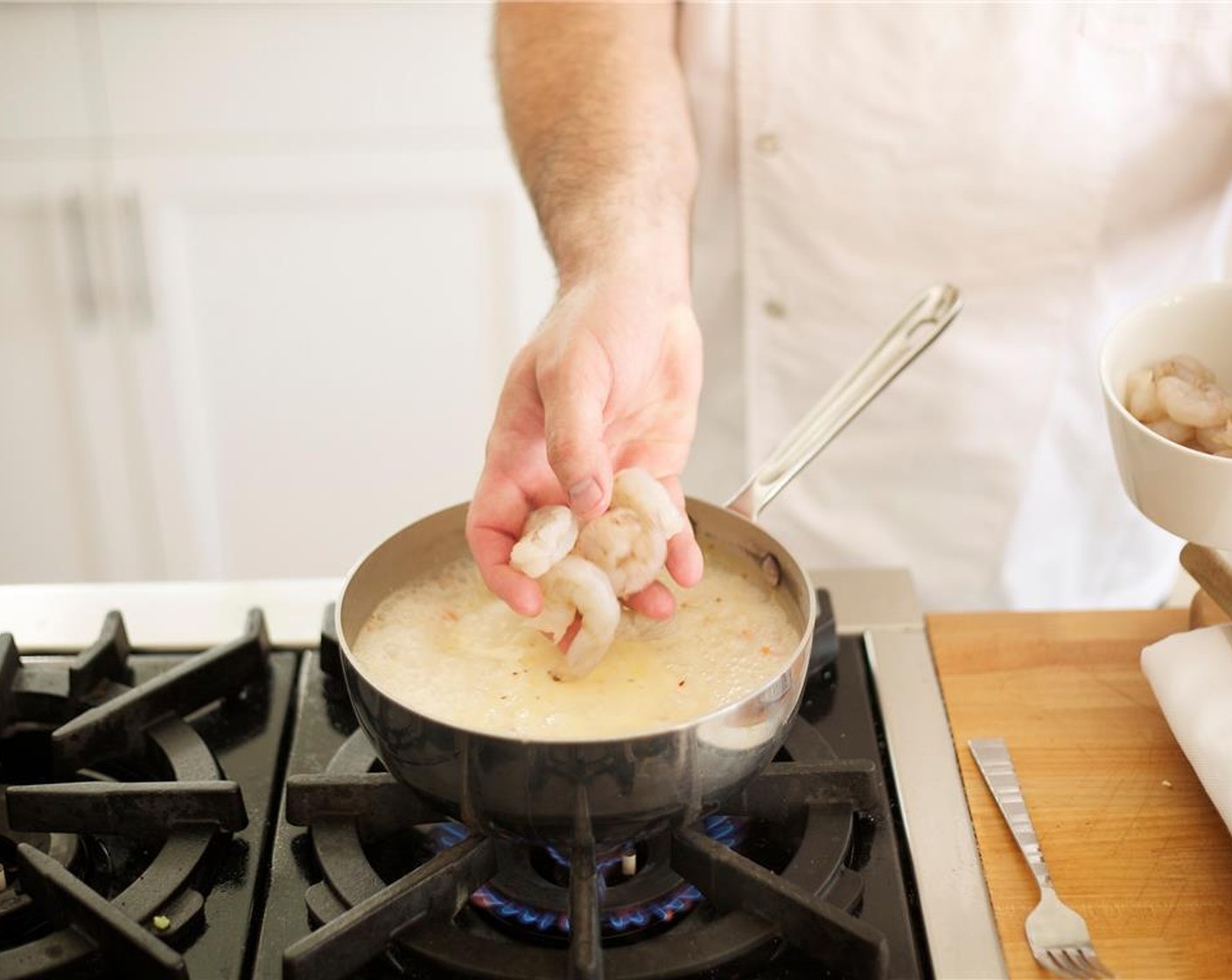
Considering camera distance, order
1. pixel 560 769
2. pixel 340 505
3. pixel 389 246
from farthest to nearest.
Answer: pixel 340 505
pixel 389 246
pixel 560 769

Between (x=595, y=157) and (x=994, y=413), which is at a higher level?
(x=595, y=157)

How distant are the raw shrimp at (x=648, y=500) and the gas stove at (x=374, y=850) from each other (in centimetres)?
17

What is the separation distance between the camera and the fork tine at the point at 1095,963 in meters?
0.76

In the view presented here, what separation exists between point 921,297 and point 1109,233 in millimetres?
428

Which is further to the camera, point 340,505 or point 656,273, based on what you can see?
point 340,505

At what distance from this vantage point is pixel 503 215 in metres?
2.25

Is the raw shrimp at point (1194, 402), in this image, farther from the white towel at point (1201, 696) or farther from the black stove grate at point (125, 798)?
the black stove grate at point (125, 798)

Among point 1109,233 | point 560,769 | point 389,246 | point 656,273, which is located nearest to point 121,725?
point 560,769

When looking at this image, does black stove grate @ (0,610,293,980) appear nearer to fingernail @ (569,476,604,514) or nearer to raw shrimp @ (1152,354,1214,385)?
fingernail @ (569,476,604,514)

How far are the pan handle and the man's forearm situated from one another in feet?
0.56

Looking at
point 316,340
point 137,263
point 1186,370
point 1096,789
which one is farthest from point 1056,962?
point 137,263

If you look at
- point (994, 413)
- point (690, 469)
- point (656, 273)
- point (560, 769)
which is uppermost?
point (656, 273)

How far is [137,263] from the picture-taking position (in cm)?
224

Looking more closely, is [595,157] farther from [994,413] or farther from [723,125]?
[994,413]
